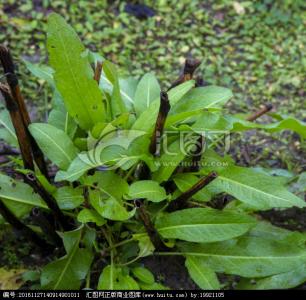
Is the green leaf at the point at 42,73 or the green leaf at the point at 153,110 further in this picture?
the green leaf at the point at 42,73

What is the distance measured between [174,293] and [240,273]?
0.27 metres

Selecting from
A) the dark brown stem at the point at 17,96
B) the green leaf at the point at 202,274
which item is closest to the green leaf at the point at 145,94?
the dark brown stem at the point at 17,96

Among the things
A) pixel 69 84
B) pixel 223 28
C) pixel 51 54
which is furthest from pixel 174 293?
pixel 223 28

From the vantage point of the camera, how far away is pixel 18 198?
1883mm

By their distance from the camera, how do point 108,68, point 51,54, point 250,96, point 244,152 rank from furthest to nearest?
point 250,96, point 244,152, point 108,68, point 51,54

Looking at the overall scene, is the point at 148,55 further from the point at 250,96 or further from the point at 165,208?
the point at 165,208

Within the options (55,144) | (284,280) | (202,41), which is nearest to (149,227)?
(55,144)

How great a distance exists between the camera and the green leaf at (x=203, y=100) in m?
2.02

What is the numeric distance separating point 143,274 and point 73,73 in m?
0.82

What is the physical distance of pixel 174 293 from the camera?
1.89 metres

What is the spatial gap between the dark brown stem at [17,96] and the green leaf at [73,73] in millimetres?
153

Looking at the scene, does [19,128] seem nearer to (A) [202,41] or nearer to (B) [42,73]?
(B) [42,73]

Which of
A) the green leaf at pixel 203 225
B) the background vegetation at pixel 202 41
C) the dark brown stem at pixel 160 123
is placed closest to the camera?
the dark brown stem at pixel 160 123

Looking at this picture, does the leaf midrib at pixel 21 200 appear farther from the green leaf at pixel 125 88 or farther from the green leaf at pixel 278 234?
the green leaf at pixel 278 234
